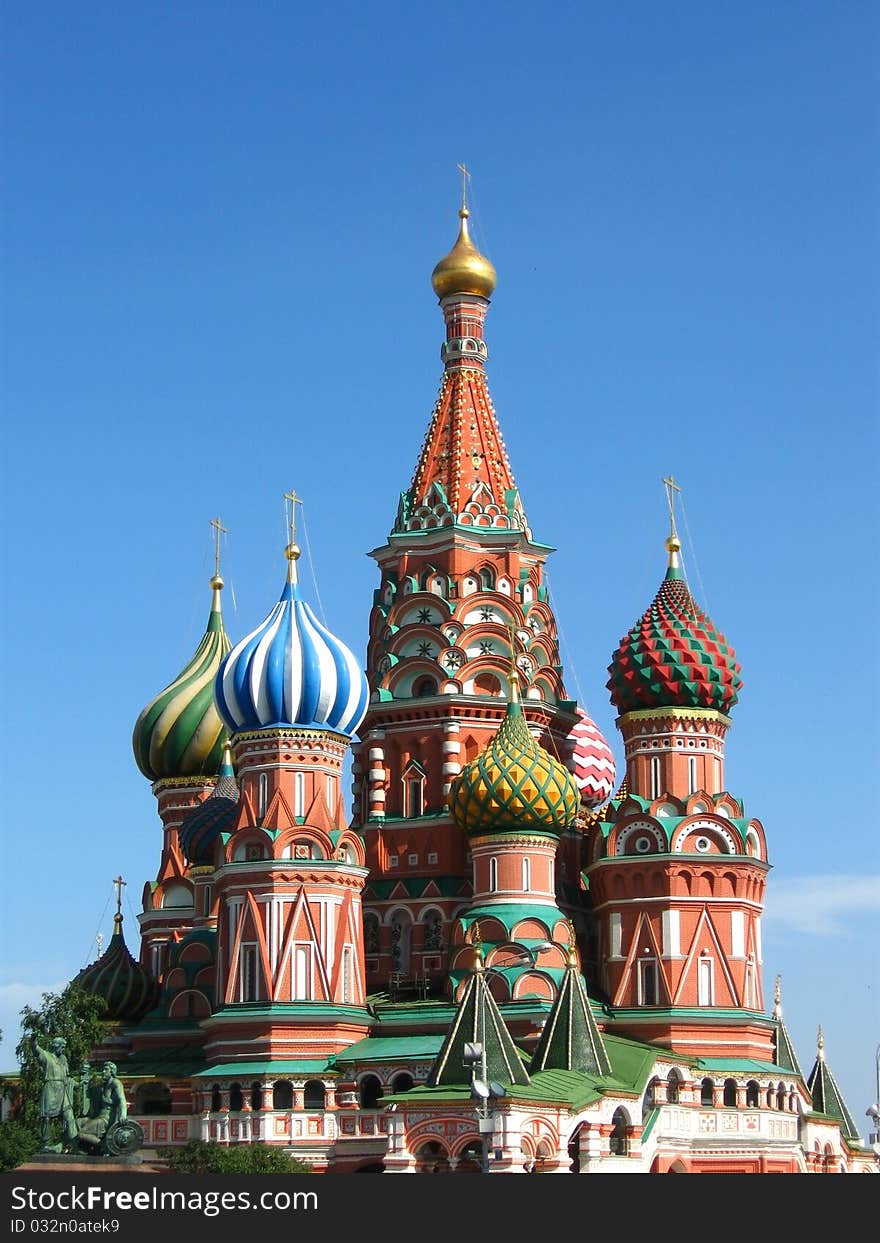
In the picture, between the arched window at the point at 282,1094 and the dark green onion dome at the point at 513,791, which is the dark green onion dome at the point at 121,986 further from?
the dark green onion dome at the point at 513,791

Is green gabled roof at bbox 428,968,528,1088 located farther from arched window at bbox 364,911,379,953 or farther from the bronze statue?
arched window at bbox 364,911,379,953

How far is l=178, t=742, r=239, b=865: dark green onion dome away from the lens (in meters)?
50.9

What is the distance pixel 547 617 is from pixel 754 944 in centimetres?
842

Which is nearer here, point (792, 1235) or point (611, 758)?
point (792, 1235)

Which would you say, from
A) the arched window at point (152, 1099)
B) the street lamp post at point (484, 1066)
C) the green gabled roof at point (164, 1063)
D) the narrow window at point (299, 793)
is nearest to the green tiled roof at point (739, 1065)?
the street lamp post at point (484, 1066)

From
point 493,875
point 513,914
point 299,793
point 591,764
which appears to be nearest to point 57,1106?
point 299,793

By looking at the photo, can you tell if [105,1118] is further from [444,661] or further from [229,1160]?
[444,661]

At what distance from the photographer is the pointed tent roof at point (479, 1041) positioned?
3969cm

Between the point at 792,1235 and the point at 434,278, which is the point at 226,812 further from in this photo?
the point at 792,1235

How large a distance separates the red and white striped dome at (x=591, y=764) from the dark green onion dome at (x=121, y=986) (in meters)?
10.3

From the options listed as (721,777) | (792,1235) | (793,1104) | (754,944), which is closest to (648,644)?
(721,777)

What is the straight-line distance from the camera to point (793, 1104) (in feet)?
156

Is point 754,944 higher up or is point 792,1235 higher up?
point 754,944

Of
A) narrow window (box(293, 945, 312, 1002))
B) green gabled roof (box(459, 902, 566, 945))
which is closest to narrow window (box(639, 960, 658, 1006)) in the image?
green gabled roof (box(459, 902, 566, 945))
